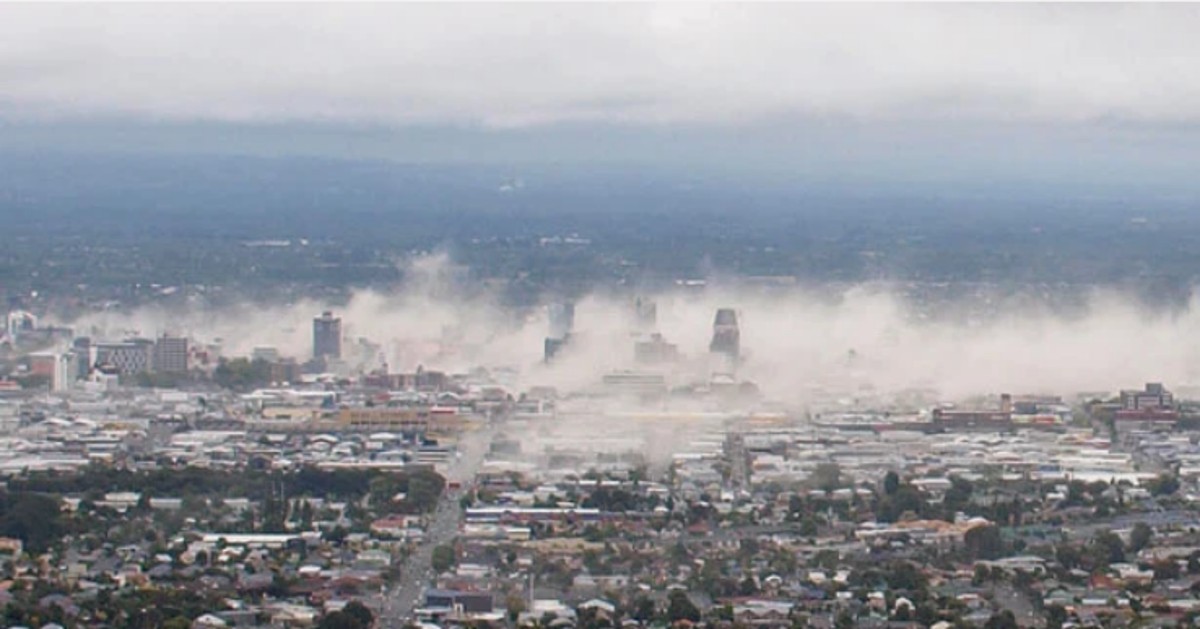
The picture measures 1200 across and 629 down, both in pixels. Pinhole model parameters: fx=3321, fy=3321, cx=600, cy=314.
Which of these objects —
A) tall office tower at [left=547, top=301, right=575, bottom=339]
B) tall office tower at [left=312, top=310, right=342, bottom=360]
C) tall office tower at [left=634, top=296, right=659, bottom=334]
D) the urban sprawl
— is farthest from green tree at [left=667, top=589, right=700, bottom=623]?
tall office tower at [left=634, top=296, right=659, bottom=334]

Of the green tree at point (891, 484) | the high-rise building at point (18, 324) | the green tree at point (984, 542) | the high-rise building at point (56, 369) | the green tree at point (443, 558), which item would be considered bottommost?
the green tree at point (443, 558)

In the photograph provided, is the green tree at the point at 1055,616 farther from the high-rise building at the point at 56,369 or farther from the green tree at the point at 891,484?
the high-rise building at the point at 56,369

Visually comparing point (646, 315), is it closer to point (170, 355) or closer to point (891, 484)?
point (170, 355)

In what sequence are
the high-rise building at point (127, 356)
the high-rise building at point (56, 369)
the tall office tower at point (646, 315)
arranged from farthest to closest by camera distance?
the tall office tower at point (646, 315), the high-rise building at point (127, 356), the high-rise building at point (56, 369)

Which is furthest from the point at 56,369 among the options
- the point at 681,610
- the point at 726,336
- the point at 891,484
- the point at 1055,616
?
the point at 1055,616

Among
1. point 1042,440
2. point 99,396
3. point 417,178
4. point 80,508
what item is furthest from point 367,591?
point 417,178

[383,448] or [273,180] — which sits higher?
[273,180]

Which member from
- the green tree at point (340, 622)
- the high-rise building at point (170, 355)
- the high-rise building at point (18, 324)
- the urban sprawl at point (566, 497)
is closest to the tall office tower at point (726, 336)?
the urban sprawl at point (566, 497)

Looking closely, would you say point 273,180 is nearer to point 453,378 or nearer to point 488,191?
point 488,191
